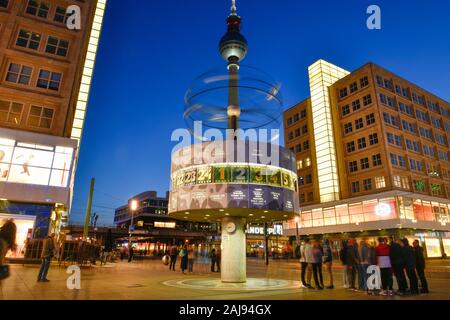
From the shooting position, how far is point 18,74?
3003 cm

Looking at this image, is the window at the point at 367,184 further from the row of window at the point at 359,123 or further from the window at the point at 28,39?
the window at the point at 28,39

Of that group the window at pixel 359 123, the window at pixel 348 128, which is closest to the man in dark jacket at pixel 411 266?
the window at pixel 359 123

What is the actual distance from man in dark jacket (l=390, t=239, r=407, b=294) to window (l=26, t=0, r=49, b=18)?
37.9m

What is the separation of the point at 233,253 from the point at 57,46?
28.6 metres

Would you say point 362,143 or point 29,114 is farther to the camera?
point 362,143

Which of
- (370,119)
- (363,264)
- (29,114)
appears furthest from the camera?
(370,119)

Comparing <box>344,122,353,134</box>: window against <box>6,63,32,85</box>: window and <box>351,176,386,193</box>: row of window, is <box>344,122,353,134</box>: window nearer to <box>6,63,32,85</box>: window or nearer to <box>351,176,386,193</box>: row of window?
<box>351,176,386,193</box>: row of window

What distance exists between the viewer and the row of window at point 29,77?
2986 centimetres

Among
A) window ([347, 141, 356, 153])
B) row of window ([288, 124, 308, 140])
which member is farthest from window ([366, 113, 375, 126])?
row of window ([288, 124, 308, 140])

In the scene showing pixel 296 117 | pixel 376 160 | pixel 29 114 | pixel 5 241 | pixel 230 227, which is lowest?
pixel 5 241

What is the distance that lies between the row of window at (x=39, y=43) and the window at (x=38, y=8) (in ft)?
8.04

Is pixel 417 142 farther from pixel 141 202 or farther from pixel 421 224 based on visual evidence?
pixel 141 202

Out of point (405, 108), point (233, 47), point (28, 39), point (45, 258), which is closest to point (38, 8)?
point (28, 39)

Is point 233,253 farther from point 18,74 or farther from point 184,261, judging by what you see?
point 18,74
